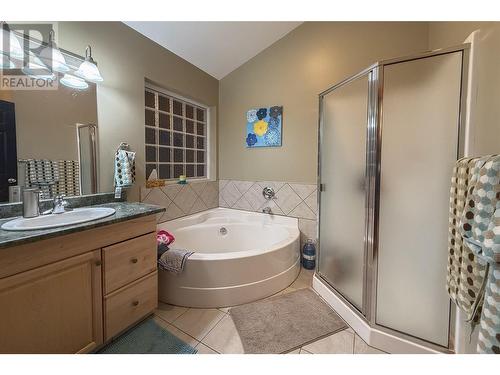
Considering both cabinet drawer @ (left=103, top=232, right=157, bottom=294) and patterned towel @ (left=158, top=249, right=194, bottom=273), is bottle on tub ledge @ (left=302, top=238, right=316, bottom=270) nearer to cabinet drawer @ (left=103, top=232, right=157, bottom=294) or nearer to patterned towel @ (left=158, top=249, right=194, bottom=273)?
patterned towel @ (left=158, top=249, right=194, bottom=273)

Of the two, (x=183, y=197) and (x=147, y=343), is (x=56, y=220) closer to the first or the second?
(x=147, y=343)

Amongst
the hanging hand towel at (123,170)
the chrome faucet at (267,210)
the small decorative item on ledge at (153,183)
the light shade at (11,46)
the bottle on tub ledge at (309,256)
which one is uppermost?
the light shade at (11,46)

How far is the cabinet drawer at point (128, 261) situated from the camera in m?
1.21

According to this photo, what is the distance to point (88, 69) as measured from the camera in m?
1.52

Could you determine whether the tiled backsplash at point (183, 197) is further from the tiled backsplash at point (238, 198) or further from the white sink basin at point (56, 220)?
the white sink basin at point (56, 220)

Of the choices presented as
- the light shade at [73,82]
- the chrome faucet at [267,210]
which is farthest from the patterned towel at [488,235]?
the light shade at [73,82]

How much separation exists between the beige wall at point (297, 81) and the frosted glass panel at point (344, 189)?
0.53m

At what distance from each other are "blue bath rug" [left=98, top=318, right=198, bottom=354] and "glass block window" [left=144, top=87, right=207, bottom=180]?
4.73 ft

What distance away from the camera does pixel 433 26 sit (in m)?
1.83

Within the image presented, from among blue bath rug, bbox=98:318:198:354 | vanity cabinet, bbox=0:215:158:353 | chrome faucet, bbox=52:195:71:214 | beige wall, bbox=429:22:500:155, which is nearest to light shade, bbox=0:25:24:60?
chrome faucet, bbox=52:195:71:214

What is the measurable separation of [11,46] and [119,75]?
2.19 feet

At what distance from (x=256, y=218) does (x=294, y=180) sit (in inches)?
27.3

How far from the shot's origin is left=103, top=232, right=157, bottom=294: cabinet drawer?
121 centimetres

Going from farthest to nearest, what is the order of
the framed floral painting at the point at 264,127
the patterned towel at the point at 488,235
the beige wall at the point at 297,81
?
the framed floral painting at the point at 264,127 → the beige wall at the point at 297,81 → the patterned towel at the point at 488,235
